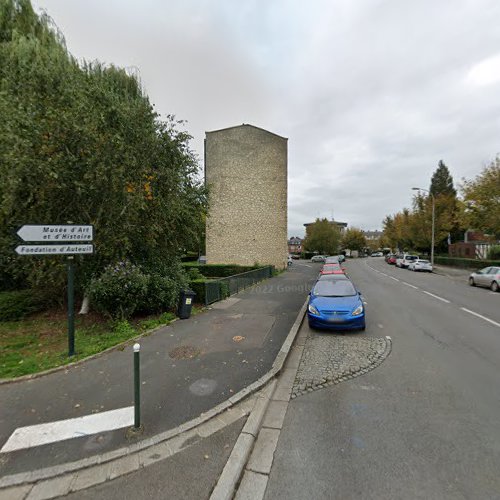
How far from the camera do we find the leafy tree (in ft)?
21.3

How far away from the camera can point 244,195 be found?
2450 cm

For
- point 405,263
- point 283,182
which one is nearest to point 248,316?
point 283,182

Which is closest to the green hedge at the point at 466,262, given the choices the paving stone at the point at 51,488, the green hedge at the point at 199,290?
the green hedge at the point at 199,290

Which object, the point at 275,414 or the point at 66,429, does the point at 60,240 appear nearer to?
the point at 66,429

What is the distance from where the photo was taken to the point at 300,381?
4.61 meters

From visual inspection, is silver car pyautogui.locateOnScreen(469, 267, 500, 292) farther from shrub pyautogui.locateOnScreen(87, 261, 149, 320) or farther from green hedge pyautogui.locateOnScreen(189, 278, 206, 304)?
shrub pyautogui.locateOnScreen(87, 261, 149, 320)

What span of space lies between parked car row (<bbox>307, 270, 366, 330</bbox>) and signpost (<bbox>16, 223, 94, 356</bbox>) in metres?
5.51

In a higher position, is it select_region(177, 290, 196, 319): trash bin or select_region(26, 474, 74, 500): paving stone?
select_region(177, 290, 196, 319): trash bin

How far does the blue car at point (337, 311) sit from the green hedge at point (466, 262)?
1007 inches

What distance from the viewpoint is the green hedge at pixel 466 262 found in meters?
25.4

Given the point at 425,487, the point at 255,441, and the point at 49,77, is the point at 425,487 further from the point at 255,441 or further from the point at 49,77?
the point at 49,77

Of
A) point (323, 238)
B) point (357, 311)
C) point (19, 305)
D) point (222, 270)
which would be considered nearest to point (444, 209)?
point (323, 238)

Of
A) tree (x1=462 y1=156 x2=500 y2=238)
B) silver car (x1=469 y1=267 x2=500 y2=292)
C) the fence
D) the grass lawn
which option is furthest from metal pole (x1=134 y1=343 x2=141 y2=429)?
tree (x1=462 y1=156 x2=500 y2=238)

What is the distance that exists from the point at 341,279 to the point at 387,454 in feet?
20.3
